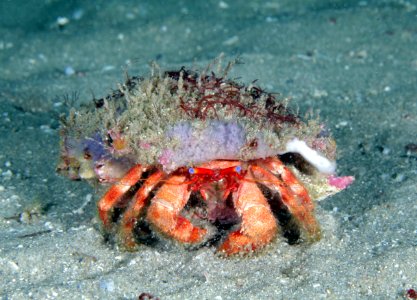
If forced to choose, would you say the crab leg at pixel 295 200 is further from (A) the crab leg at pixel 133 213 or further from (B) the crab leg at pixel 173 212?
(A) the crab leg at pixel 133 213

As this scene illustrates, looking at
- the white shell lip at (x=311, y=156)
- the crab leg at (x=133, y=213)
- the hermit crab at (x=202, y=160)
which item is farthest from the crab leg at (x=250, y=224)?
the crab leg at (x=133, y=213)

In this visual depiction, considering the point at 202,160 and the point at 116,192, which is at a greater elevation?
the point at 202,160

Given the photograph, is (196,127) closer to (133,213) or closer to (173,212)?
(173,212)

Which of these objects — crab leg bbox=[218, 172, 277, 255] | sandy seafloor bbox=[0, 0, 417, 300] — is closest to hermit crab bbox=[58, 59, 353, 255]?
crab leg bbox=[218, 172, 277, 255]

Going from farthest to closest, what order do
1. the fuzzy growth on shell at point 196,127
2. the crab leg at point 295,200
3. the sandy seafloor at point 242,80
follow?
the crab leg at point 295,200 < the sandy seafloor at point 242,80 < the fuzzy growth on shell at point 196,127

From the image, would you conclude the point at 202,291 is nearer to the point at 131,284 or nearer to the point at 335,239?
the point at 131,284

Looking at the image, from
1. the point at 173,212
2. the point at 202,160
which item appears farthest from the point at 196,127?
the point at 173,212
